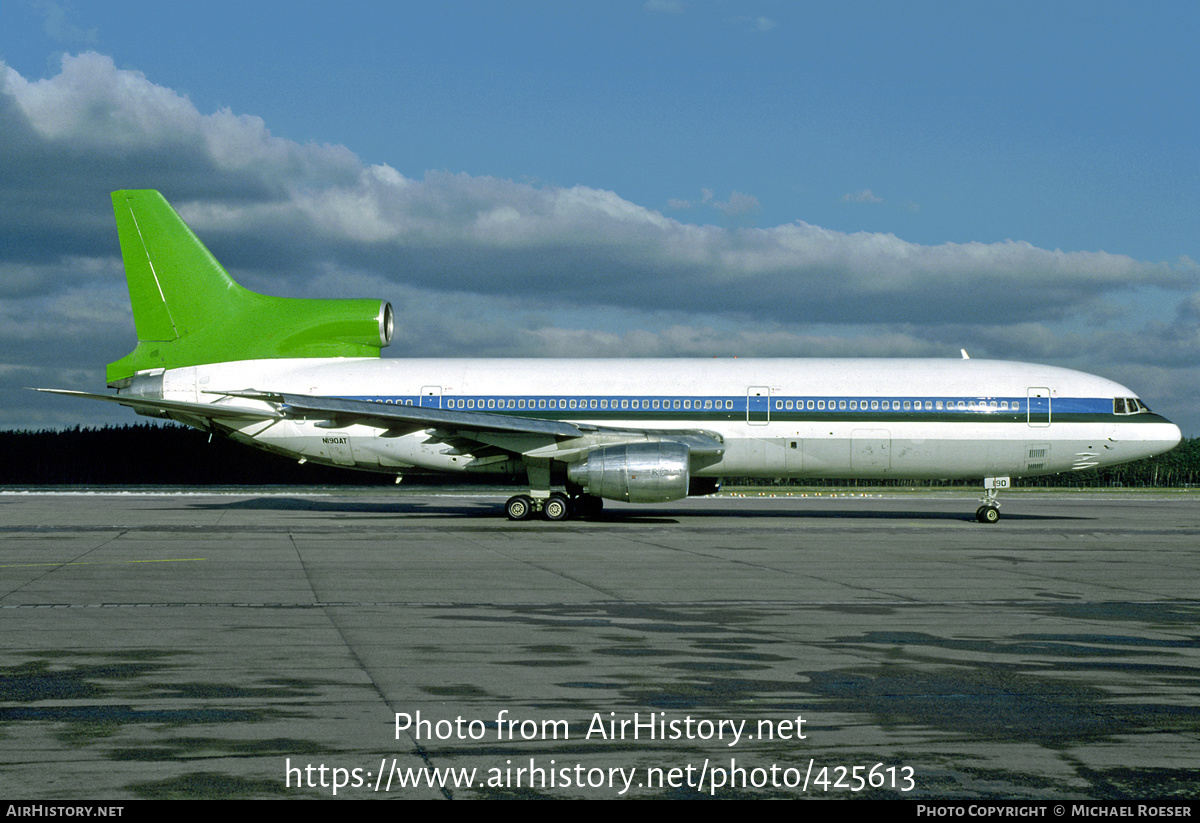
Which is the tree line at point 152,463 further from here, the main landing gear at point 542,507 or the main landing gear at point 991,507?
the main landing gear at point 542,507

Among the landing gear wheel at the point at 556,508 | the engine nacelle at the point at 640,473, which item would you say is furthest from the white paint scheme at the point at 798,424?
the engine nacelle at the point at 640,473

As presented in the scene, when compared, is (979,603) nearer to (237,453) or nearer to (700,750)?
(700,750)

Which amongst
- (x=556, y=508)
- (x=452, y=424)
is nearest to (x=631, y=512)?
(x=556, y=508)

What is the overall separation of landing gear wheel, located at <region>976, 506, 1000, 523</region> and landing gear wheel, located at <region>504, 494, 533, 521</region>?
11.5 meters

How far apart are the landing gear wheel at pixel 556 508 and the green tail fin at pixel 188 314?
23.9ft

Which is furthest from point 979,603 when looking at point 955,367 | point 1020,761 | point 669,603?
point 955,367

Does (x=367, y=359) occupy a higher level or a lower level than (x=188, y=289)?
lower

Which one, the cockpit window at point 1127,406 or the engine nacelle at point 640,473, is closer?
the engine nacelle at point 640,473

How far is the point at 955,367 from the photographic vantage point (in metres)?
27.1

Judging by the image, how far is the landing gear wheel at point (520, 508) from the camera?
85.7 feet

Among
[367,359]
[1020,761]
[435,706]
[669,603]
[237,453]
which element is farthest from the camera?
[237,453]

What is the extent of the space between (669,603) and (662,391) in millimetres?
14603

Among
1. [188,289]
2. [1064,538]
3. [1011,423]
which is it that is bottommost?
[1064,538]

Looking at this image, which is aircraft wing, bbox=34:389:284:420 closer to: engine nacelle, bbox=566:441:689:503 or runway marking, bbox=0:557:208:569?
engine nacelle, bbox=566:441:689:503
